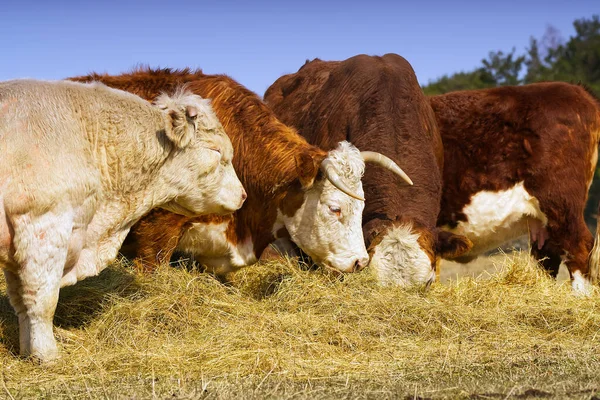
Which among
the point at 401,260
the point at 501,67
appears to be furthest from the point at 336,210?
the point at 501,67

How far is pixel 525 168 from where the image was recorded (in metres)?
8.32

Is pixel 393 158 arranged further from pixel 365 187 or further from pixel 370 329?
pixel 370 329

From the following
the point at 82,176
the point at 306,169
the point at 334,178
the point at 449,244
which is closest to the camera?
the point at 82,176

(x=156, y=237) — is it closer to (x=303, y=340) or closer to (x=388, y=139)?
(x=303, y=340)

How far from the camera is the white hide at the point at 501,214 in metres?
8.36

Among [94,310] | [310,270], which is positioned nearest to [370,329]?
[310,270]

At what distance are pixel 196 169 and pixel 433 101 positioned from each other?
4272 millimetres

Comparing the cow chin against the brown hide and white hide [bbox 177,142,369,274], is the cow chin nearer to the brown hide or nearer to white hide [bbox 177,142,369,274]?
white hide [bbox 177,142,369,274]

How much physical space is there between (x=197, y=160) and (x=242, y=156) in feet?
3.66

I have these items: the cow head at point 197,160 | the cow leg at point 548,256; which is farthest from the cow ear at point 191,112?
the cow leg at point 548,256

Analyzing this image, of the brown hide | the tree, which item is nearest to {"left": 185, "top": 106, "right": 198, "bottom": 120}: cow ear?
the brown hide

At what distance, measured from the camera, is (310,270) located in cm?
636

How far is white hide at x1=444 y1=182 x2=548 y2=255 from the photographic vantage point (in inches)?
329

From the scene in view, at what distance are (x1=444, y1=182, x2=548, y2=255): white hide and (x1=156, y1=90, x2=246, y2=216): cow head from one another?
3599 millimetres
